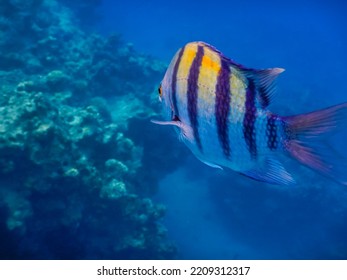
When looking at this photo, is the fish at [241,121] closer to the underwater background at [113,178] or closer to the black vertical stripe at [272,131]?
the black vertical stripe at [272,131]

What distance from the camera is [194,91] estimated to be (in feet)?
4.22

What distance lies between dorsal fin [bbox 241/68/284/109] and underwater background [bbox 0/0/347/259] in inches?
11.9

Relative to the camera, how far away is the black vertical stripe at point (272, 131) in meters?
1.14

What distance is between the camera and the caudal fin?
3.33 ft

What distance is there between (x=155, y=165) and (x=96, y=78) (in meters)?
3.91

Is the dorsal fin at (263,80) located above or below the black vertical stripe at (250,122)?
above

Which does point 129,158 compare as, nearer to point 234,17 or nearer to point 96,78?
point 96,78

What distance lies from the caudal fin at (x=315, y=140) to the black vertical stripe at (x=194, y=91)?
0.37 meters

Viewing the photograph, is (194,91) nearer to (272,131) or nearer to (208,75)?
(208,75)

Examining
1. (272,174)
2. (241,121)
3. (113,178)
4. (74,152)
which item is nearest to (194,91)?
(241,121)

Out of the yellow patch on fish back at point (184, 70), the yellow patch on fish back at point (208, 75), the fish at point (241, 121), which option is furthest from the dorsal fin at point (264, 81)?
the yellow patch on fish back at point (184, 70)

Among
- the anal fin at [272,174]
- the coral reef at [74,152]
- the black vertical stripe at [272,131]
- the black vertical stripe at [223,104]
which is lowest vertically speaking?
the anal fin at [272,174]

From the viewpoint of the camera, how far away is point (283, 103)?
17.5 meters
